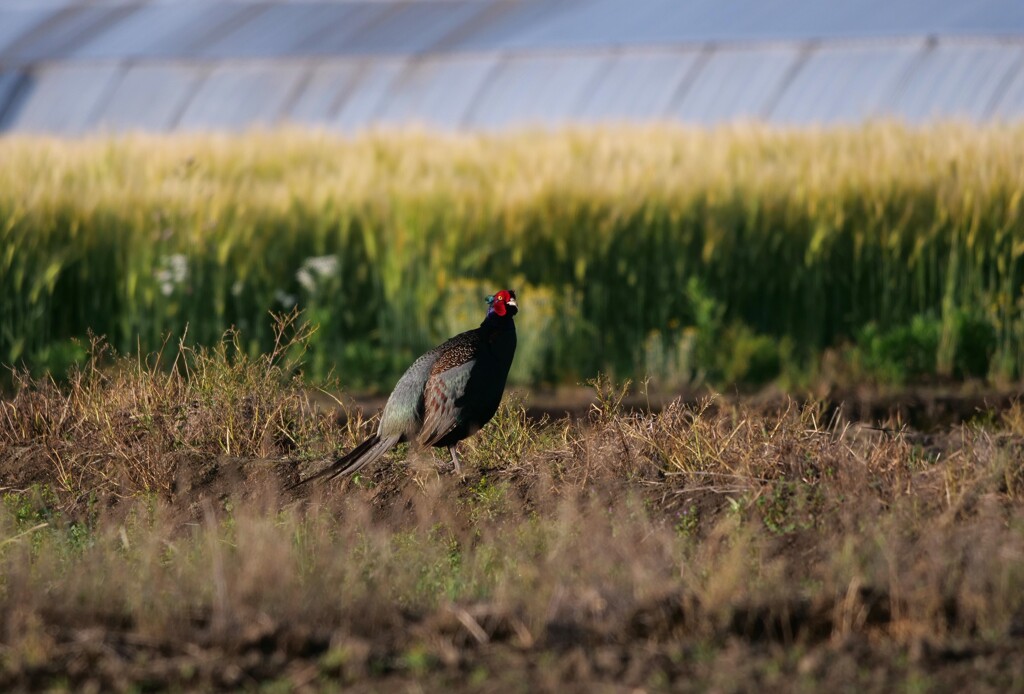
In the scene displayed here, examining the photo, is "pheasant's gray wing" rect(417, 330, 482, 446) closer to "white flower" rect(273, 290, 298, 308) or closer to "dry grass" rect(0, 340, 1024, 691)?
"dry grass" rect(0, 340, 1024, 691)

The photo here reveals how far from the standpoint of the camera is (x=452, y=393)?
20.7ft

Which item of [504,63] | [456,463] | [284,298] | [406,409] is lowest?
[504,63]

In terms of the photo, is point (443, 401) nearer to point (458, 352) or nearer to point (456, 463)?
point (458, 352)

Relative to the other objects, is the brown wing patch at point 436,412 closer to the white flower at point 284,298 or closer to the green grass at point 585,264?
the green grass at point 585,264

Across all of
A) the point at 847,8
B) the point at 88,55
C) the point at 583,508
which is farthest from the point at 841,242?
the point at 88,55

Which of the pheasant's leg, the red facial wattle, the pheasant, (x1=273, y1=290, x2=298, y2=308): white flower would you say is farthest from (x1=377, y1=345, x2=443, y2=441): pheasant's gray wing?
(x1=273, y1=290, x2=298, y2=308): white flower

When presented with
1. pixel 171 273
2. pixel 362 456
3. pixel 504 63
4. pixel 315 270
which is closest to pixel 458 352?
pixel 362 456

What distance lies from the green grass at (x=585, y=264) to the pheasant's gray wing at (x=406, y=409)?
4379 mm

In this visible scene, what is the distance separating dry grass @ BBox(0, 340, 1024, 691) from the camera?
14.4 feet

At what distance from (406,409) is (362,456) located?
0.25 meters

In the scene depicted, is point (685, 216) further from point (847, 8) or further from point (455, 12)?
point (455, 12)

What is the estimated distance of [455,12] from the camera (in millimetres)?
25594

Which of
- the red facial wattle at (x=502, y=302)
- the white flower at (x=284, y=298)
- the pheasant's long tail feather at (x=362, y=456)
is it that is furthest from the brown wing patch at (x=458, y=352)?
the white flower at (x=284, y=298)

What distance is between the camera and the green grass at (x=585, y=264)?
1100cm
